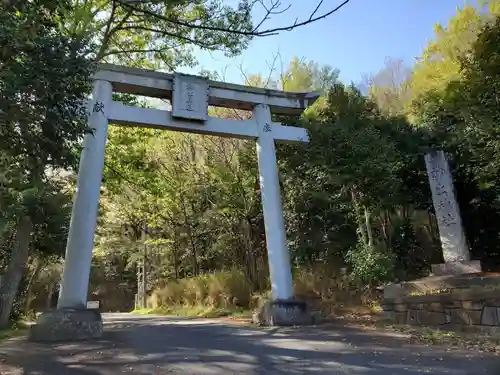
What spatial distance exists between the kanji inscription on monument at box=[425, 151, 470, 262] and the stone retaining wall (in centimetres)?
196

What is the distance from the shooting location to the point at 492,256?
1044cm

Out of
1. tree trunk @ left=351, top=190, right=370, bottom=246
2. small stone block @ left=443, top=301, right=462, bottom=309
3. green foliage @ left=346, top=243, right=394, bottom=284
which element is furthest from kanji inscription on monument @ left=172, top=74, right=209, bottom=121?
small stone block @ left=443, top=301, right=462, bottom=309

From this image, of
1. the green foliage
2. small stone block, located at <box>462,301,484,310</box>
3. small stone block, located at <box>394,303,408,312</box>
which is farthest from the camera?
the green foliage

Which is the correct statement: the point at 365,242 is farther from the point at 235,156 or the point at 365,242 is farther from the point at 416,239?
the point at 235,156

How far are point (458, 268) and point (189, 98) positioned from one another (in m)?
6.60

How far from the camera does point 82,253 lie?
6.97 metres

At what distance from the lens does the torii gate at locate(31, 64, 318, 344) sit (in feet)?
23.0

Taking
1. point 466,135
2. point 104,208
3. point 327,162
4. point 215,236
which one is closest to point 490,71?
point 466,135

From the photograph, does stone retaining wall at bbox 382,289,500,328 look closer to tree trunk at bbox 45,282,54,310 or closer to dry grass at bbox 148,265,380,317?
dry grass at bbox 148,265,380,317

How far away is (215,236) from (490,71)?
947 cm

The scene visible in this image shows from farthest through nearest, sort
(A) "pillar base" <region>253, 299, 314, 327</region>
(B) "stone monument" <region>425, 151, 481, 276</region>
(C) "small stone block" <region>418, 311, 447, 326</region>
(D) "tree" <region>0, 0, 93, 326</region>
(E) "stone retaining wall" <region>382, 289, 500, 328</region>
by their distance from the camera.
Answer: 1. (B) "stone monument" <region>425, 151, 481, 276</region>
2. (A) "pillar base" <region>253, 299, 314, 327</region>
3. (C) "small stone block" <region>418, 311, 447, 326</region>
4. (E) "stone retaining wall" <region>382, 289, 500, 328</region>
5. (D) "tree" <region>0, 0, 93, 326</region>

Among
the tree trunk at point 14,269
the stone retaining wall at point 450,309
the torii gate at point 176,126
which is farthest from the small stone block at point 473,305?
the tree trunk at point 14,269

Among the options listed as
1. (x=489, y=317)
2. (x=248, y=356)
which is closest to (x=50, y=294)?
(x=248, y=356)

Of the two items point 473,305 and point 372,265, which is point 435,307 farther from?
point 372,265
